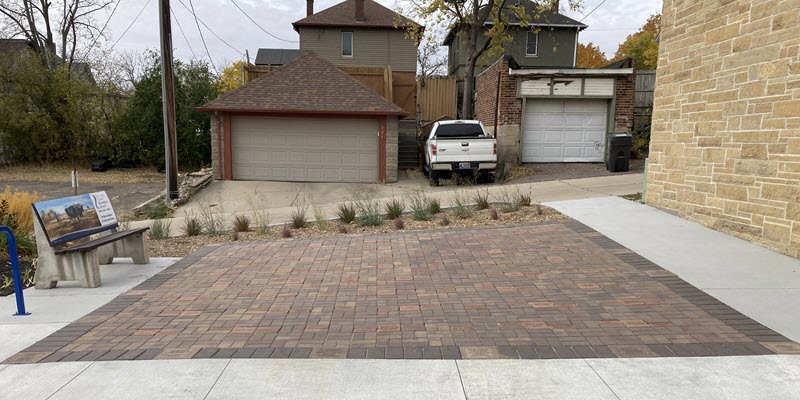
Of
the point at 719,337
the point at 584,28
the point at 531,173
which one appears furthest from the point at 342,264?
the point at 584,28

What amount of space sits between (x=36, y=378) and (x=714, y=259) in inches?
282

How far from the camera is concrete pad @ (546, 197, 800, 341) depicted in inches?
193

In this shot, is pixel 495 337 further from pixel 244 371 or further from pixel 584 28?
pixel 584 28

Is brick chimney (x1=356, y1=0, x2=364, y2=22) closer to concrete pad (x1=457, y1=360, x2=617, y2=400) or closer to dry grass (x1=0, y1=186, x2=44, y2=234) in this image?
dry grass (x1=0, y1=186, x2=44, y2=234)

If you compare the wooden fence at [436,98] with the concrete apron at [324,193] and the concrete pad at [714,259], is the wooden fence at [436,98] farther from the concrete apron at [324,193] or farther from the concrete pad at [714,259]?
the concrete pad at [714,259]

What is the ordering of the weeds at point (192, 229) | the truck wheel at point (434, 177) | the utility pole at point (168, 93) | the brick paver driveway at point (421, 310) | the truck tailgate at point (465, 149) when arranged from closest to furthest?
the brick paver driveway at point (421, 310) < the weeds at point (192, 229) < the utility pole at point (168, 93) < the truck tailgate at point (465, 149) < the truck wheel at point (434, 177)

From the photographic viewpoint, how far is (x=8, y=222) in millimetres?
8094

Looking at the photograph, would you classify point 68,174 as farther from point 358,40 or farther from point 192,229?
point 358,40

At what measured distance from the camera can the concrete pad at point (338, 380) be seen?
3.41m

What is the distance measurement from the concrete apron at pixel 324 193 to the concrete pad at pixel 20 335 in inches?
201

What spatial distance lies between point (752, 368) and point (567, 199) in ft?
25.0

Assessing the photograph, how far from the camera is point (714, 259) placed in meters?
6.39

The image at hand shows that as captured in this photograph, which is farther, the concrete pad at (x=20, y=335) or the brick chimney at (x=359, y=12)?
the brick chimney at (x=359, y=12)

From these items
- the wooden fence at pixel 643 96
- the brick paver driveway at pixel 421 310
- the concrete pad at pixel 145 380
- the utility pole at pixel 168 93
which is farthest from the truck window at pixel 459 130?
the concrete pad at pixel 145 380
